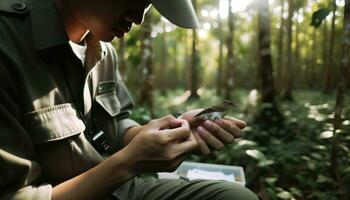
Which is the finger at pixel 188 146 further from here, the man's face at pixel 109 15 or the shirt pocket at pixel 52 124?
the man's face at pixel 109 15

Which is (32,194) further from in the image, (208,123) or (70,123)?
(208,123)

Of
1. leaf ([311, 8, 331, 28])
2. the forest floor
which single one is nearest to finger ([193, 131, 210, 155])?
the forest floor

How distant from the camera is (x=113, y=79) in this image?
226 cm

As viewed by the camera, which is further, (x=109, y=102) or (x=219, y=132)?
(x=109, y=102)

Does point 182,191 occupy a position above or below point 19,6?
below

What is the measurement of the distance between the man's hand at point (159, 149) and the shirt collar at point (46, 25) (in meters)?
0.56

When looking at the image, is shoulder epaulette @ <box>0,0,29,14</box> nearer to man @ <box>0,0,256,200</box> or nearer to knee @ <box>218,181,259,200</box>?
man @ <box>0,0,256,200</box>

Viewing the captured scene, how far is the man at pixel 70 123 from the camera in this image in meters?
1.41

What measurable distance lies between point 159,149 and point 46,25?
0.74 meters

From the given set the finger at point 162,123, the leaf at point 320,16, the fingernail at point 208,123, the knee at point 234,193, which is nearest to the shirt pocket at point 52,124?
the finger at point 162,123

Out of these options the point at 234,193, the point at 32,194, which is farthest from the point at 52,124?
the point at 234,193

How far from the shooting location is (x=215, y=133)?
5.47 feet

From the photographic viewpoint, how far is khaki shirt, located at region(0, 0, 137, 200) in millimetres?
1368

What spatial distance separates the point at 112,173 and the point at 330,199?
91.2 inches
